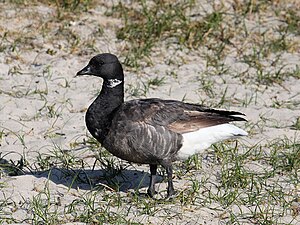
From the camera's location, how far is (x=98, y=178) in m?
6.91

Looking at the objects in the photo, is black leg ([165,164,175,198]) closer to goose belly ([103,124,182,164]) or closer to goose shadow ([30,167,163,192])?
goose belly ([103,124,182,164])

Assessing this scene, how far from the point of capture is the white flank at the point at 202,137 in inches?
260

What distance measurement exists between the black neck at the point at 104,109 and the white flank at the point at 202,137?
0.67 metres

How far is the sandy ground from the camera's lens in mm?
6508

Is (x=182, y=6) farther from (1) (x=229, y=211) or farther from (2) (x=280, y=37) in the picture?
(1) (x=229, y=211)

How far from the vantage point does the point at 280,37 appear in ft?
33.8

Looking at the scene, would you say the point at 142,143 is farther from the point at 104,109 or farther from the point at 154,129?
the point at 104,109

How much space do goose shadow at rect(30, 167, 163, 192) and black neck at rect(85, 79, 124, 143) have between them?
1.43ft

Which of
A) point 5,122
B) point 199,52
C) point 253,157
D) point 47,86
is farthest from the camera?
point 199,52

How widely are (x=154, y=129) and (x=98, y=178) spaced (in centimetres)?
76

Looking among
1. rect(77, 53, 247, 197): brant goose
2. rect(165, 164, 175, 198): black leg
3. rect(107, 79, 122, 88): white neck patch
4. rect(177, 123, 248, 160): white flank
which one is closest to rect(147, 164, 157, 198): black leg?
rect(77, 53, 247, 197): brant goose

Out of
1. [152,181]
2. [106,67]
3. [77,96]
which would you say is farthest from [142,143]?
[77,96]

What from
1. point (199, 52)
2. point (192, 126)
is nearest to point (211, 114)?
point (192, 126)

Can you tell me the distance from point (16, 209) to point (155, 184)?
55.1 inches
